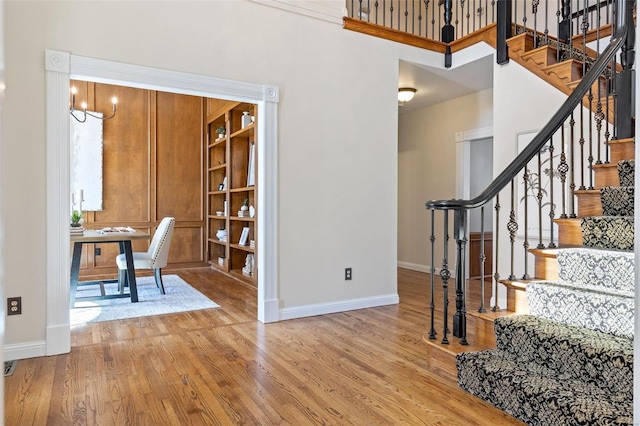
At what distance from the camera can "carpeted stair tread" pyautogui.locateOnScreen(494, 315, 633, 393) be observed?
5.99 feet

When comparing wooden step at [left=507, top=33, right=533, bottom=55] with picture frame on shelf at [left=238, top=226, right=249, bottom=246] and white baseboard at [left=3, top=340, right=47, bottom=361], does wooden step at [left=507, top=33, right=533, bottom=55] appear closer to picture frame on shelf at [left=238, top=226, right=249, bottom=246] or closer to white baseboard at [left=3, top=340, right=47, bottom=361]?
picture frame on shelf at [left=238, top=226, right=249, bottom=246]

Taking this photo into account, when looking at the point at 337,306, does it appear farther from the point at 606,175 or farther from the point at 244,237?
the point at 606,175

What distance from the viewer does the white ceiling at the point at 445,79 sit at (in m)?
4.81

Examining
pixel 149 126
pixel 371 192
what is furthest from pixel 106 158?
pixel 371 192

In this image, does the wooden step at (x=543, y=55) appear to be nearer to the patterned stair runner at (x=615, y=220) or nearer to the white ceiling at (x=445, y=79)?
the white ceiling at (x=445, y=79)

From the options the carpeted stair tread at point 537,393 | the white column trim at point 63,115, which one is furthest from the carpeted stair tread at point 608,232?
the white column trim at point 63,115

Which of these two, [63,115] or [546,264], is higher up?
[63,115]

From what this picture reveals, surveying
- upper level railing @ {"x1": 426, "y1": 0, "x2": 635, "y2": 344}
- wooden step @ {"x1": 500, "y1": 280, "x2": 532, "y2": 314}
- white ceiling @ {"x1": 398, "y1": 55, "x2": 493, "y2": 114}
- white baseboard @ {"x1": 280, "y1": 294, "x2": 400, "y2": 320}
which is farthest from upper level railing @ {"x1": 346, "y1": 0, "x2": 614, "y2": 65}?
white baseboard @ {"x1": 280, "y1": 294, "x2": 400, "y2": 320}

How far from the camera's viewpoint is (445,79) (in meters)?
5.25

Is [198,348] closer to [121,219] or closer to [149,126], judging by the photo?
[121,219]

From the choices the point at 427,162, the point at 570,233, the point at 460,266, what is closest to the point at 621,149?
the point at 570,233

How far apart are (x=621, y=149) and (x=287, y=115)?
2.58m

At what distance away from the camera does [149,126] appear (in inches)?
254

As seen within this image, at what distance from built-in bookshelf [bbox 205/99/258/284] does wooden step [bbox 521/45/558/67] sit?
301cm
